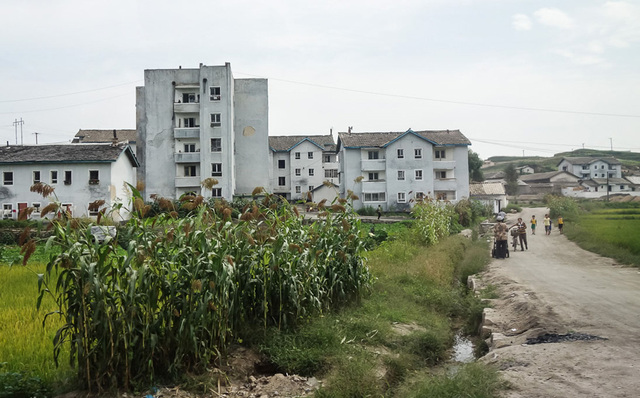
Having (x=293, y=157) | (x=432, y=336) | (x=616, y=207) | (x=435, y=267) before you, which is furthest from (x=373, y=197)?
(x=432, y=336)

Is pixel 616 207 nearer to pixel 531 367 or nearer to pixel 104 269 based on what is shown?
A: pixel 531 367

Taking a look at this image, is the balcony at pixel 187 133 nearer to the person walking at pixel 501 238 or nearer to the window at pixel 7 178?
the window at pixel 7 178

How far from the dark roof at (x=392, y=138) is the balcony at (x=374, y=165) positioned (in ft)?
5.15

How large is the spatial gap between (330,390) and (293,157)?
60.7m

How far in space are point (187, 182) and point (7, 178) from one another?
1469cm

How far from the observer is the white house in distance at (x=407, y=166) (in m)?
54.1

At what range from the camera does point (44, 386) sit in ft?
22.7

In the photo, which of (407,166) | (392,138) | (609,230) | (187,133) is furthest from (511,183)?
(609,230)

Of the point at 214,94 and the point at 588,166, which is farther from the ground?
the point at 214,94

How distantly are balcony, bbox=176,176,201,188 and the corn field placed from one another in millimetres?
41654

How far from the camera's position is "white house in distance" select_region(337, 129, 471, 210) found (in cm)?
5409

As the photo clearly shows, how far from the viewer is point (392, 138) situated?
56.4 meters

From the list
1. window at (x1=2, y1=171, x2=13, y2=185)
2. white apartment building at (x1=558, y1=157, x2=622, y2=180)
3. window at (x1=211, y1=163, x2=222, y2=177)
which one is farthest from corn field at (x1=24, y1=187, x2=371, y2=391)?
white apartment building at (x1=558, y1=157, x2=622, y2=180)

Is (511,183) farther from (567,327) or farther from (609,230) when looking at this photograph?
(567,327)
